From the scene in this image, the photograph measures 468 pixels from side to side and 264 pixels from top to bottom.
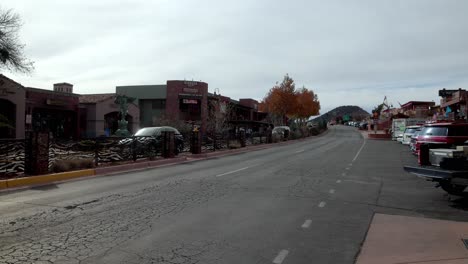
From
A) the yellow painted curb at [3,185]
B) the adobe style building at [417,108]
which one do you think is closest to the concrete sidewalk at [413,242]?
the yellow painted curb at [3,185]

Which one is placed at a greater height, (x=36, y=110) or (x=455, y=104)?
(x=455, y=104)

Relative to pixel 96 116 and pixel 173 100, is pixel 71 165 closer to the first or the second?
pixel 96 116

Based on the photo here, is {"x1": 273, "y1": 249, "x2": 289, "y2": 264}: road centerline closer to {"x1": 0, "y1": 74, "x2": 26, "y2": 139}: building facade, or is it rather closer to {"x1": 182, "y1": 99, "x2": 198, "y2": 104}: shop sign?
{"x1": 0, "y1": 74, "x2": 26, "y2": 139}: building facade

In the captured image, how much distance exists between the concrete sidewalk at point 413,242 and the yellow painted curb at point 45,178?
30.8 feet

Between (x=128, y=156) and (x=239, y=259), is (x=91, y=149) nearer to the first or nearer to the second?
(x=128, y=156)

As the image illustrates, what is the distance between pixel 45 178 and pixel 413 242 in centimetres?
1042

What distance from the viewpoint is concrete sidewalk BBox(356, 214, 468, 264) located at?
220 inches

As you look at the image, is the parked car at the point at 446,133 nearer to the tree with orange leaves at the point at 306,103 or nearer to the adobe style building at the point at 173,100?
the adobe style building at the point at 173,100

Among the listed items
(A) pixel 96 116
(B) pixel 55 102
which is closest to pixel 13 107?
(B) pixel 55 102

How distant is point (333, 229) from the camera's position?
7.10 m

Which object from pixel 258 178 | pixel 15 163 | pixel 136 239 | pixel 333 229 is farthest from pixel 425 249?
pixel 15 163

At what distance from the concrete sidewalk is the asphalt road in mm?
266

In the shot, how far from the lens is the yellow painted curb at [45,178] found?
11391mm

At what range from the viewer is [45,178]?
1248 cm
